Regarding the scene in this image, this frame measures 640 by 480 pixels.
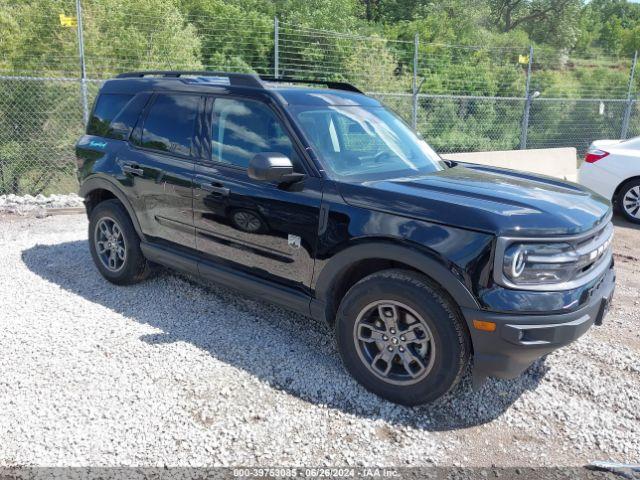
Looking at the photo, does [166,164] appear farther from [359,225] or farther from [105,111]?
[359,225]

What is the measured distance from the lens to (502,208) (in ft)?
10.2

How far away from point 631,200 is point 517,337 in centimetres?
680

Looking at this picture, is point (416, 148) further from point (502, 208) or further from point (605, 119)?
point (605, 119)

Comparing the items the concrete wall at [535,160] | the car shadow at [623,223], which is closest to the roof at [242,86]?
the concrete wall at [535,160]

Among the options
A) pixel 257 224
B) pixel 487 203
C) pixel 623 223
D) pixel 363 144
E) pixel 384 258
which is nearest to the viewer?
pixel 487 203

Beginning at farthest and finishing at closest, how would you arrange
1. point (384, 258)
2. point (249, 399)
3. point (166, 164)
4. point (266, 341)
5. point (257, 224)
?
point (166, 164), point (266, 341), point (257, 224), point (249, 399), point (384, 258)

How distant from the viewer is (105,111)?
17.0 feet

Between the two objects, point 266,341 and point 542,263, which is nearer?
point 542,263

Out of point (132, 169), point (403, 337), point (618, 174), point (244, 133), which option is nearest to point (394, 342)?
point (403, 337)

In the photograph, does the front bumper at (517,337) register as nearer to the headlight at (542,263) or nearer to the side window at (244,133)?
the headlight at (542,263)

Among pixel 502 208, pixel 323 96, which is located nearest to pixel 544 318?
pixel 502 208

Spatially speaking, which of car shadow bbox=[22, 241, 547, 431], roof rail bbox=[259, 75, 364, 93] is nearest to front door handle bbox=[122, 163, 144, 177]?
car shadow bbox=[22, 241, 547, 431]

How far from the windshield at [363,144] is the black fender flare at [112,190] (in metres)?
1.92

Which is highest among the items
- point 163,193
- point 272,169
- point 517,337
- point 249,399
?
point 272,169
